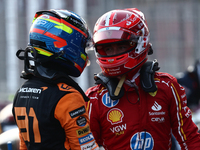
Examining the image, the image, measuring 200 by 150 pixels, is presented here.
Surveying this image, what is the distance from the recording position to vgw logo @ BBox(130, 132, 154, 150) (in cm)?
237

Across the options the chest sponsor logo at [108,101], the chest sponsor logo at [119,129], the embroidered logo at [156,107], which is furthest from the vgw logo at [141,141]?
the chest sponsor logo at [108,101]

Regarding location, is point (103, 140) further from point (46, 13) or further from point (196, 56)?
point (196, 56)

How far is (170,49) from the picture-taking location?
802cm

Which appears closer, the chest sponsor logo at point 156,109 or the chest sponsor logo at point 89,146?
the chest sponsor logo at point 89,146

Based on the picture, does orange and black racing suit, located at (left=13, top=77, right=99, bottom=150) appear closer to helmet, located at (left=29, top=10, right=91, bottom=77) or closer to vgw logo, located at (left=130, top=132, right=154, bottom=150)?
helmet, located at (left=29, top=10, right=91, bottom=77)

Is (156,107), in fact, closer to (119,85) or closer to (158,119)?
(158,119)

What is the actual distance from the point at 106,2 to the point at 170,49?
2.16 m

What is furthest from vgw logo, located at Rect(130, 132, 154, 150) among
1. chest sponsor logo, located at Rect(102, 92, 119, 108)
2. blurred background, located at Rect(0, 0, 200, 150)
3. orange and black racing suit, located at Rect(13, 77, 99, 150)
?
blurred background, located at Rect(0, 0, 200, 150)

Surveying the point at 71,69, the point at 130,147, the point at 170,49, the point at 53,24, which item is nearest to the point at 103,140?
the point at 130,147

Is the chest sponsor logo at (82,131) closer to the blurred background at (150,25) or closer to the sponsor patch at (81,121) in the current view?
the sponsor patch at (81,121)

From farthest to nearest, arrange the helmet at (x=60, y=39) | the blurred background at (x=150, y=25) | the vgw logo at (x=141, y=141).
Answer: the blurred background at (x=150, y=25) < the vgw logo at (x=141, y=141) < the helmet at (x=60, y=39)

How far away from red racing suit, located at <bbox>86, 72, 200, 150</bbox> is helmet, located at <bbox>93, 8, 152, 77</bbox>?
21 cm

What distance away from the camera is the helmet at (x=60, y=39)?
2113 mm

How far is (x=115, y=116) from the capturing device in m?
2.43
